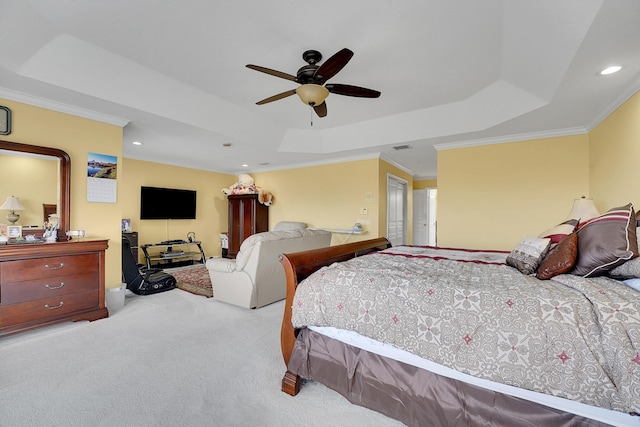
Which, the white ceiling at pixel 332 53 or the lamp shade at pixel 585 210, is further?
the lamp shade at pixel 585 210

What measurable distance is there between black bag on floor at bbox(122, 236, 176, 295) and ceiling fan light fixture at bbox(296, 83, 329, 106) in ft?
10.2

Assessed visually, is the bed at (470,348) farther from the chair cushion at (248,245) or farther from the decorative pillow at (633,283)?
the chair cushion at (248,245)

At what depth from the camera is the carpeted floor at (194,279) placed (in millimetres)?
3973

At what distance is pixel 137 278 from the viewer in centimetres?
378

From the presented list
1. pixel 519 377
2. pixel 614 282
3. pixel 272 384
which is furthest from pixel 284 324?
pixel 614 282

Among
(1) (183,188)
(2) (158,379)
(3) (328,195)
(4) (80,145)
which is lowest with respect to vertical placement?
(2) (158,379)

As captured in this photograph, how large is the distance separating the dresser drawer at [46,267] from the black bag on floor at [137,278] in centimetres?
76

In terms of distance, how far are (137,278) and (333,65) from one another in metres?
3.81

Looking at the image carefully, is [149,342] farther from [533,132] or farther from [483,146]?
[533,132]

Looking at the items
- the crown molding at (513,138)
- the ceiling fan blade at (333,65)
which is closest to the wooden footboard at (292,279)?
the ceiling fan blade at (333,65)

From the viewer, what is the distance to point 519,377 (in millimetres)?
1155

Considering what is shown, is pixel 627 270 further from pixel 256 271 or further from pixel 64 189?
pixel 64 189

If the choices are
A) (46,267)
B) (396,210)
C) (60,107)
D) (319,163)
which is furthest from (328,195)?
(46,267)

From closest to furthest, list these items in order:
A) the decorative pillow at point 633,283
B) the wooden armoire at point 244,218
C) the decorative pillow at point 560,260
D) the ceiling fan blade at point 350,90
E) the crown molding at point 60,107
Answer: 1. the decorative pillow at point 633,283
2. the decorative pillow at point 560,260
3. the ceiling fan blade at point 350,90
4. the crown molding at point 60,107
5. the wooden armoire at point 244,218
